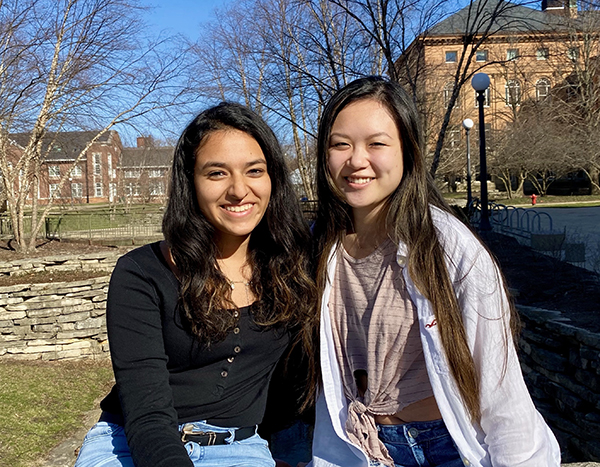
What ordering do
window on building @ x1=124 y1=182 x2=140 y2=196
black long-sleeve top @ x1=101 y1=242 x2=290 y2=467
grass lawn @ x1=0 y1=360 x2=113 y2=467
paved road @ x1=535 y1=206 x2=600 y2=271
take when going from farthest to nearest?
window on building @ x1=124 y1=182 x2=140 y2=196
paved road @ x1=535 y1=206 x2=600 y2=271
grass lawn @ x1=0 y1=360 x2=113 y2=467
black long-sleeve top @ x1=101 y1=242 x2=290 y2=467

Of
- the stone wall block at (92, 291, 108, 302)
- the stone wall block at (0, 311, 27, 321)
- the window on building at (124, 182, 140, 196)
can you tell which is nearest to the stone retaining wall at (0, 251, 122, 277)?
the stone wall block at (92, 291, 108, 302)

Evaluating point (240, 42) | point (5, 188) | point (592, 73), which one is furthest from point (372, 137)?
point (592, 73)

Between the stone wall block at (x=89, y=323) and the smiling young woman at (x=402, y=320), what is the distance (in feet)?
25.0

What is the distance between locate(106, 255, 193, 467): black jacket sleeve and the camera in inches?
69.6

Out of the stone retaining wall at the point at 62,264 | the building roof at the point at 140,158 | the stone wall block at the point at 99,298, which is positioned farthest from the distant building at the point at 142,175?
the stone wall block at the point at 99,298

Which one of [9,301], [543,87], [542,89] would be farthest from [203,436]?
[542,89]

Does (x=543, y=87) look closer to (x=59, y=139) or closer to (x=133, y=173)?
(x=133, y=173)

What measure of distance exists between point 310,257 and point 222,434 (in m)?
0.70

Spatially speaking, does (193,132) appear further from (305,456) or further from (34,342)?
(34,342)

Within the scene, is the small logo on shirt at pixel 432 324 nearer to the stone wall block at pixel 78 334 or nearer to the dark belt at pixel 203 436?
the dark belt at pixel 203 436

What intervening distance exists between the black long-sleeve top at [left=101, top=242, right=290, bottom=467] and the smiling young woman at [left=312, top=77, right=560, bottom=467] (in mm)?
253

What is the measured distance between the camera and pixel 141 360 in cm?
187

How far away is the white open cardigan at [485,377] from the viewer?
1.67 metres

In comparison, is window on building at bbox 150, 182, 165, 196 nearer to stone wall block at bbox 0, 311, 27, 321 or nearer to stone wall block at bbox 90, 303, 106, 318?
stone wall block at bbox 90, 303, 106, 318
